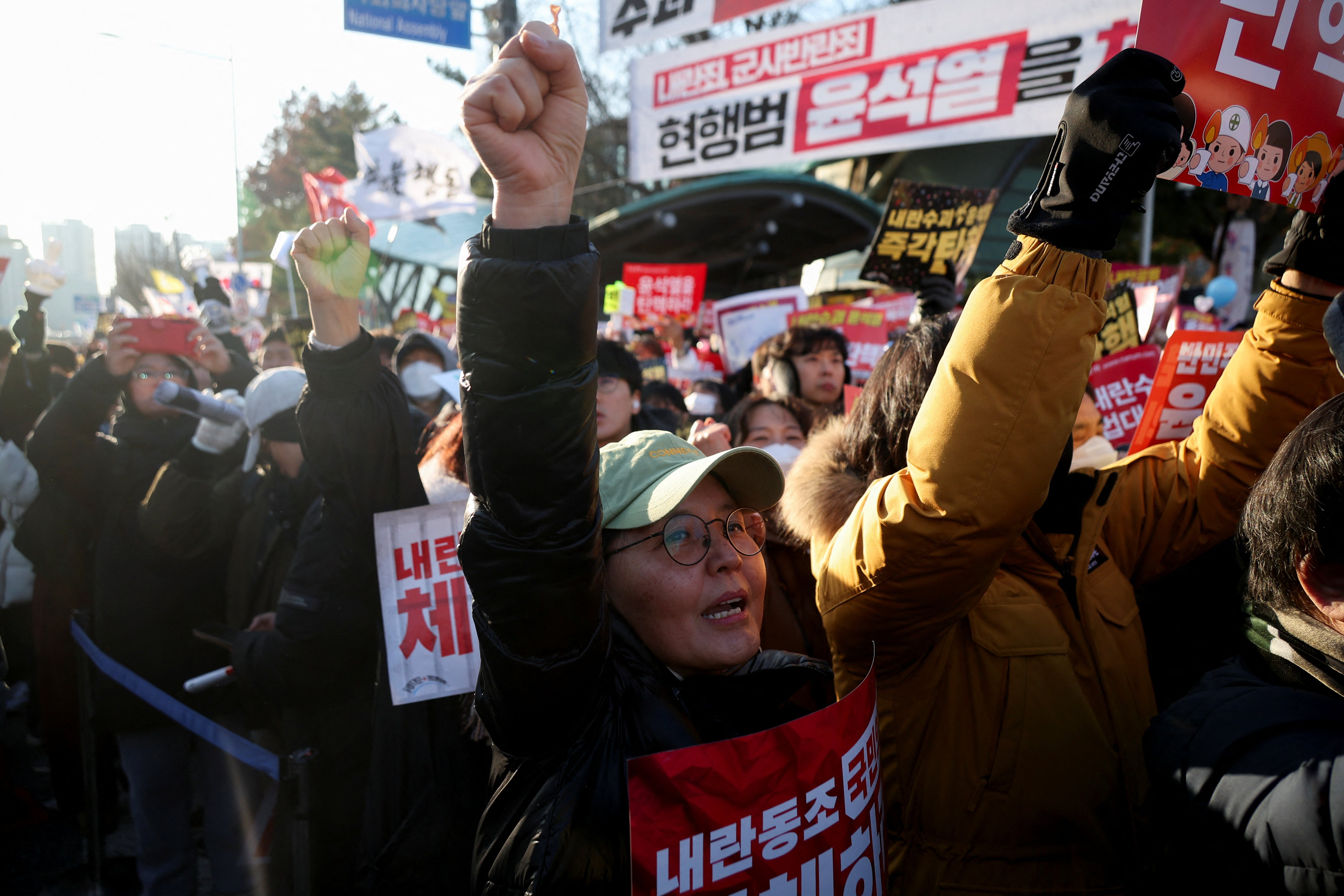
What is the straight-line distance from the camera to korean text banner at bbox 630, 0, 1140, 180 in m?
7.95

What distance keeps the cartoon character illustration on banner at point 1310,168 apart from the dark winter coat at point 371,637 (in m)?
2.11

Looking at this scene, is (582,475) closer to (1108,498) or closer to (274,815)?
(1108,498)

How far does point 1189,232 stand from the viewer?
13.5m

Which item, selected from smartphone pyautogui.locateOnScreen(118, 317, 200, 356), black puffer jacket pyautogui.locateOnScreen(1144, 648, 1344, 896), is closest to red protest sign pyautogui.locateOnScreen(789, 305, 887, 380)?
smartphone pyautogui.locateOnScreen(118, 317, 200, 356)

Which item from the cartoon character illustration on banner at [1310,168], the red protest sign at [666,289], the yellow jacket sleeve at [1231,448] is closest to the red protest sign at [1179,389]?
the yellow jacket sleeve at [1231,448]

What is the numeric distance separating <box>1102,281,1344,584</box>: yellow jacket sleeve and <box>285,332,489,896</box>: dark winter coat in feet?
5.06

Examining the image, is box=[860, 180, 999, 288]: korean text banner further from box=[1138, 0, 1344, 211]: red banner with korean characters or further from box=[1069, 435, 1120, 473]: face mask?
box=[1138, 0, 1344, 211]: red banner with korean characters

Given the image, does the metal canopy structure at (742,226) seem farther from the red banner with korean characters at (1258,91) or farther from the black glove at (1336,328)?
the black glove at (1336,328)

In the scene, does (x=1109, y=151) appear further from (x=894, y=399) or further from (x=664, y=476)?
(x=664, y=476)

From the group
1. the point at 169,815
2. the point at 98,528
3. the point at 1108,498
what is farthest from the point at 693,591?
the point at 98,528

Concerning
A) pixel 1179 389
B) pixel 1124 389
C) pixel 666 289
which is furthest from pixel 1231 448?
pixel 666 289

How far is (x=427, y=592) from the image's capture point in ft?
7.35

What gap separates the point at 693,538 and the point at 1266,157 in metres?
1.48

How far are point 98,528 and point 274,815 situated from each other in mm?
1496
